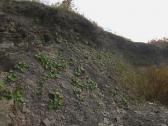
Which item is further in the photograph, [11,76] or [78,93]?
[78,93]

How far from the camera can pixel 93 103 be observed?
1082 cm

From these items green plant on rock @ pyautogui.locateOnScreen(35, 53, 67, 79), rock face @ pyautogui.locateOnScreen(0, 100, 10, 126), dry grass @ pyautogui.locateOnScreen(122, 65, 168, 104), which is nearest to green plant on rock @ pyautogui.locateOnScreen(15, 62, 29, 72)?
green plant on rock @ pyautogui.locateOnScreen(35, 53, 67, 79)

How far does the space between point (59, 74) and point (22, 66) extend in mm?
1149

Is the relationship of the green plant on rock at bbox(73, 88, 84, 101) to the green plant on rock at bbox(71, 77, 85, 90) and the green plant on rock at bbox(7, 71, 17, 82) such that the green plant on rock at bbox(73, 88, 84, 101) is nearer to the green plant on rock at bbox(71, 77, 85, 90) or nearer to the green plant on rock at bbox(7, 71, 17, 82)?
the green plant on rock at bbox(71, 77, 85, 90)

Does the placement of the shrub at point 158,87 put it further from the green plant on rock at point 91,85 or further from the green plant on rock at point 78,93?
the green plant on rock at point 78,93

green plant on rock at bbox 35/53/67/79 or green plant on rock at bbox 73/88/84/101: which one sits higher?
green plant on rock at bbox 35/53/67/79

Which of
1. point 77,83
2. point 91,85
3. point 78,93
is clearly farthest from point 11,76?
point 91,85

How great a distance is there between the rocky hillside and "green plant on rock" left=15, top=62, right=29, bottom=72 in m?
0.02

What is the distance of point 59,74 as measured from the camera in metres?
10.8

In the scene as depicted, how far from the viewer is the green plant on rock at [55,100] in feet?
31.6

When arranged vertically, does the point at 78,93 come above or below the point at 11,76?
below

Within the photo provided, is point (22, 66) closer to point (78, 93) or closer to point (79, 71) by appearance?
point (78, 93)

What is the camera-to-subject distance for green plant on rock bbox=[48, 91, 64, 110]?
962cm

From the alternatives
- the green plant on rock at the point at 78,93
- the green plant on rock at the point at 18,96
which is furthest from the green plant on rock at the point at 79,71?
the green plant on rock at the point at 18,96
